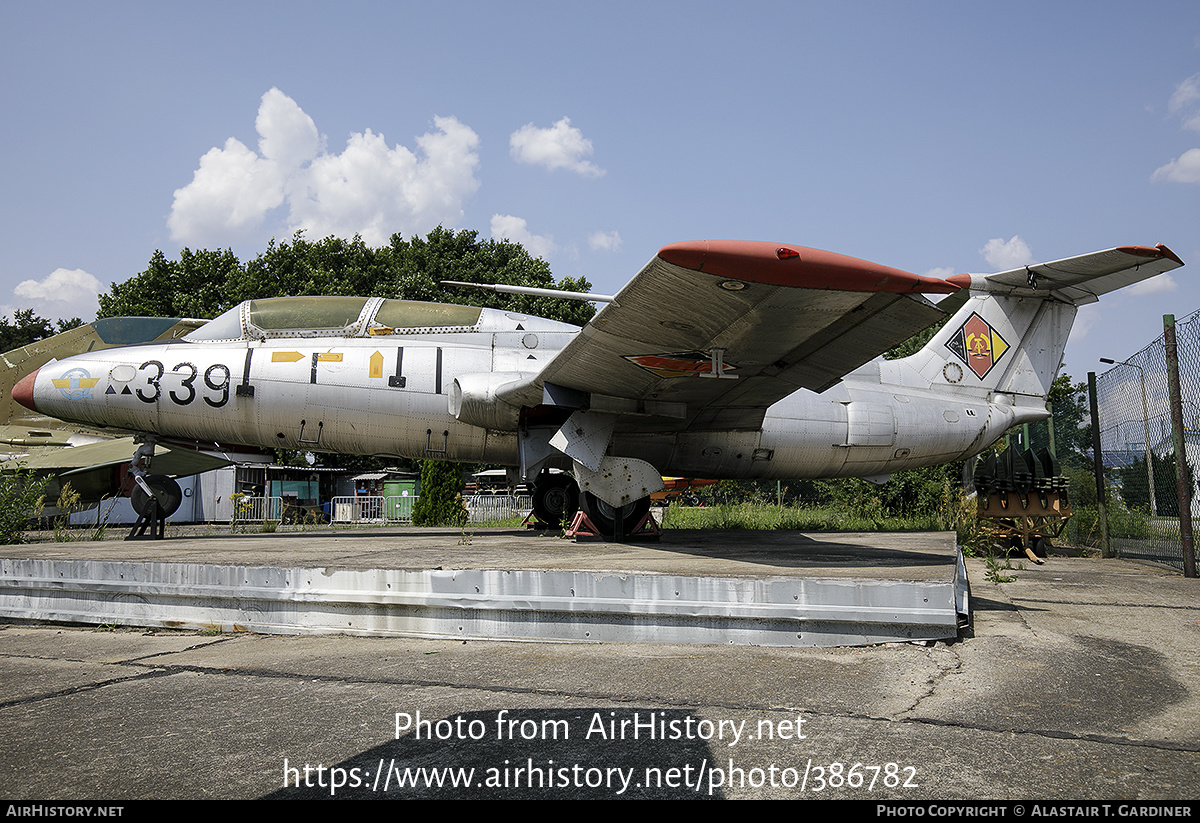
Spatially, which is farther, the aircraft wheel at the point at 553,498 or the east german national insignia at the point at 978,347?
the aircraft wheel at the point at 553,498

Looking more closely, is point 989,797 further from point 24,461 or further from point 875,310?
point 24,461

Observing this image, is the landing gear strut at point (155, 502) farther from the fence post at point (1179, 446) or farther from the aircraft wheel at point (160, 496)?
the fence post at point (1179, 446)

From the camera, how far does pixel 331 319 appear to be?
9.65 m

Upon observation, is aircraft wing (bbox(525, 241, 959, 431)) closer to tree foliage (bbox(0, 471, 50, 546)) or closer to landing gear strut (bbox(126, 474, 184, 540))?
landing gear strut (bbox(126, 474, 184, 540))

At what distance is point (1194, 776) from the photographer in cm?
220

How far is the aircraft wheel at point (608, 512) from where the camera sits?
8617 mm

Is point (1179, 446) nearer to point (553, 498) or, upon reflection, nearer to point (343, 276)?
point (553, 498)

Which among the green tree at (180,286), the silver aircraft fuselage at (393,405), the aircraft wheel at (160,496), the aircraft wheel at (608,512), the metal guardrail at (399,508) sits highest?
the green tree at (180,286)

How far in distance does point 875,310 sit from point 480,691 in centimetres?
432

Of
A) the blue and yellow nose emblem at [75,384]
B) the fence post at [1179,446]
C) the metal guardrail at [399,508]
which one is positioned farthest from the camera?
the metal guardrail at [399,508]

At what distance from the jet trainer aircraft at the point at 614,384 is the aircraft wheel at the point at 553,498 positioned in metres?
0.02

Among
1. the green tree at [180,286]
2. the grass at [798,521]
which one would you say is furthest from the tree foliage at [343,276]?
the grass at [798,521]
